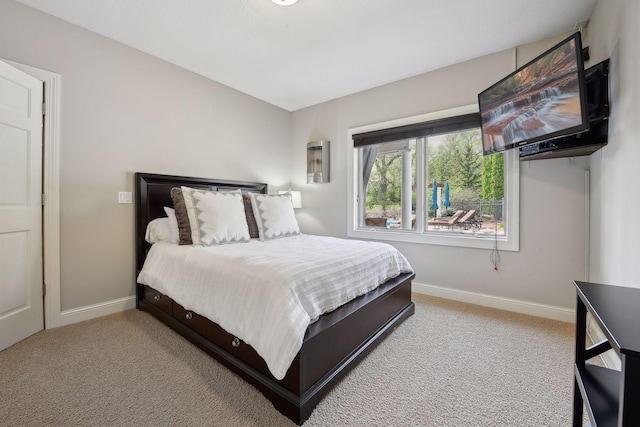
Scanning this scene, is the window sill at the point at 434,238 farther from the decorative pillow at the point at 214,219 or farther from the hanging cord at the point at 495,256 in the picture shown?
the decorative pillow at the point at 214,219

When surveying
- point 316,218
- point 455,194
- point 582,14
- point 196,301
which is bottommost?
point 196,301

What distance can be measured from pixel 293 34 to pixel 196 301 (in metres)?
2.40

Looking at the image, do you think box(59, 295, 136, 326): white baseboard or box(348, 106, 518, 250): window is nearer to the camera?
box(59, 295, 136, 326): white baseboard

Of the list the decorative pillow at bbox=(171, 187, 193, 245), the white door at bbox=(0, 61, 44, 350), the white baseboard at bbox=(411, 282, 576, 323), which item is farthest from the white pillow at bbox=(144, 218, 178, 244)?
the white baseboard at bbox=(411, 282, 576, 323)

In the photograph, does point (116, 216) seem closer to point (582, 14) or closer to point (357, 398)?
point (357, 398)

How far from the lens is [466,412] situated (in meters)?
1.41

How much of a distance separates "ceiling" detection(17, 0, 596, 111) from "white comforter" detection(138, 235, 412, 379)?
1.92 metres

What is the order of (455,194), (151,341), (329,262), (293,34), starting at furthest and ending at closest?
(455,194) < (293,34) < (151,341) < (329,262)

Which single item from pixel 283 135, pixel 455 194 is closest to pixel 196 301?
pixel 455 194

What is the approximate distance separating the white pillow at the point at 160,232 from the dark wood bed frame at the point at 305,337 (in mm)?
136

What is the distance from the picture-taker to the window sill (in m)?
2.81

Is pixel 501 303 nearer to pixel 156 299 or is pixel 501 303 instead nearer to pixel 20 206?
pixel 156 299

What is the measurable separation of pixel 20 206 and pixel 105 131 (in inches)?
35.5

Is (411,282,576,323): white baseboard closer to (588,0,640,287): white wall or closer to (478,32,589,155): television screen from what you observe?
(588,0,640,287): white wall
